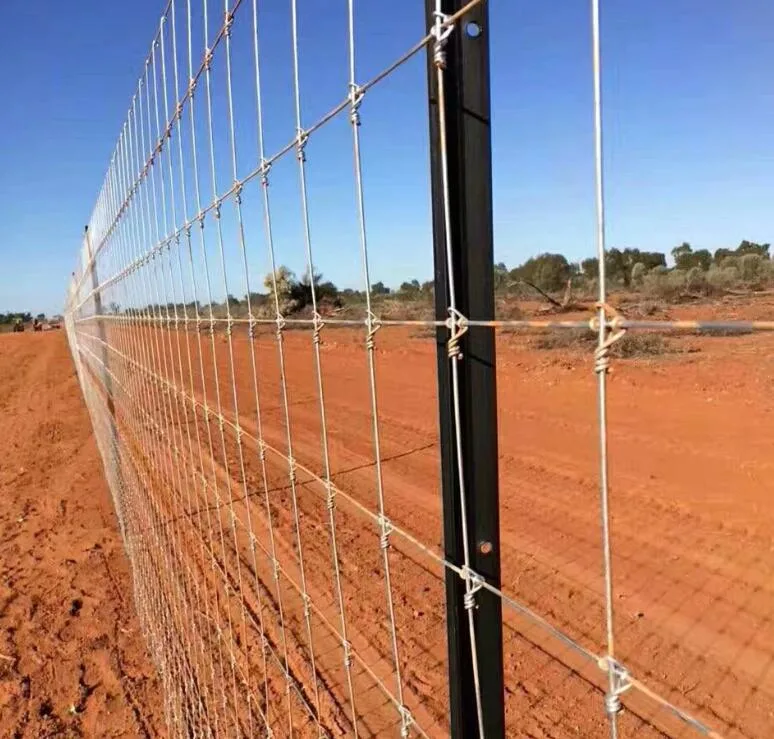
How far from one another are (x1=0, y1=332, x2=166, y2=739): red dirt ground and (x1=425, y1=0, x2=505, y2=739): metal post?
2.78 meters

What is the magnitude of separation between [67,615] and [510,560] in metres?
2.98

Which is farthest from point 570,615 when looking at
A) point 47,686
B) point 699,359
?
point 699,359

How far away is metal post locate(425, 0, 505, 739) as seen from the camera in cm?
94

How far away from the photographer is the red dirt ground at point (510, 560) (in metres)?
2.93

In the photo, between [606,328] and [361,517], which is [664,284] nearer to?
[361,517]

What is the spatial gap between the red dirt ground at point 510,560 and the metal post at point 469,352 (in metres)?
0.39

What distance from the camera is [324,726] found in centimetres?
288

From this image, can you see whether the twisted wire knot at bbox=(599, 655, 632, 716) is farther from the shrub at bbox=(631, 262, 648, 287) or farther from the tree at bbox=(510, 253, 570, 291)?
the shrub at bbox=(631, 262, 648, 287)

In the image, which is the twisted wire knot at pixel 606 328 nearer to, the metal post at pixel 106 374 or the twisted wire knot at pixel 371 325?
the twisted wire knot at pixel 371 325

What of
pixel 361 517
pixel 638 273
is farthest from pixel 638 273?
pixel 361 517

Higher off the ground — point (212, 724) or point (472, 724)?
point (472, 724)

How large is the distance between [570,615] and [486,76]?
324cm

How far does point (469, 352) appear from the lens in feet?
3.24

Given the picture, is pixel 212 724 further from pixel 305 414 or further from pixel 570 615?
pixel 305 414
